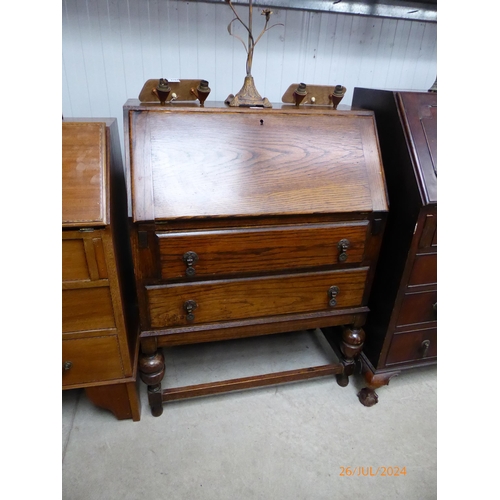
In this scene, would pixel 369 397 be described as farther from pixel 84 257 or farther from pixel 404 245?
pixel 84 257

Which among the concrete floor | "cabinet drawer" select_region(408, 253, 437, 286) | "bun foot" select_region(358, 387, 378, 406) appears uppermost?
"cabinet drawer" select_region(408, 253, 437, 286)

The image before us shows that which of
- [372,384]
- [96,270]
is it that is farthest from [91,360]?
[372,384]

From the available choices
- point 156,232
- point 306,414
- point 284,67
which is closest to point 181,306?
point 156,232

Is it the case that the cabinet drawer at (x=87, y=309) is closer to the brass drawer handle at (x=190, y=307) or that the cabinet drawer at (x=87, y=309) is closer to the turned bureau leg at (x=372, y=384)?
the brass drawer handle at (x=190, y=307)

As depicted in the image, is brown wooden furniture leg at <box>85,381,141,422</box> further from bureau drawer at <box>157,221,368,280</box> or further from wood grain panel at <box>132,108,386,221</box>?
wood grain panel at <box>132,108,386,221</box>

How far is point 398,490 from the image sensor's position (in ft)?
3.77

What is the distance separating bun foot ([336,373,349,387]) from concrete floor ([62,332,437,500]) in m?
0.03

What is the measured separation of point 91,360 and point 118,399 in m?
0.23

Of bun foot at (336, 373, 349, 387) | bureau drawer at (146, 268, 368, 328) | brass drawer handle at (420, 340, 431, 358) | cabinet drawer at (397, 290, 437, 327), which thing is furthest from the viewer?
bun foot at (336, 373, 349, 387)

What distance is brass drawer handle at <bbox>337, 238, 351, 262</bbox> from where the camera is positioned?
3.69 feet

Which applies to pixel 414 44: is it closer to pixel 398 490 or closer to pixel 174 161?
pixel 174 161

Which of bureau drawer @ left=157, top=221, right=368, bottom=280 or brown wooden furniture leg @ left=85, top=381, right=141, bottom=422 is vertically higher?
bureau drawer @ left=157, top=221, right=368, bottom=280

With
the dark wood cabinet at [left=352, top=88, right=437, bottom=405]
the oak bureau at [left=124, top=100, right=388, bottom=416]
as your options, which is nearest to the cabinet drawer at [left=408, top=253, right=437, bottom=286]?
the dark wood cabinet at [left=352, top=88, right=437, bottom=405]

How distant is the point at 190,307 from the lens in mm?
1110
